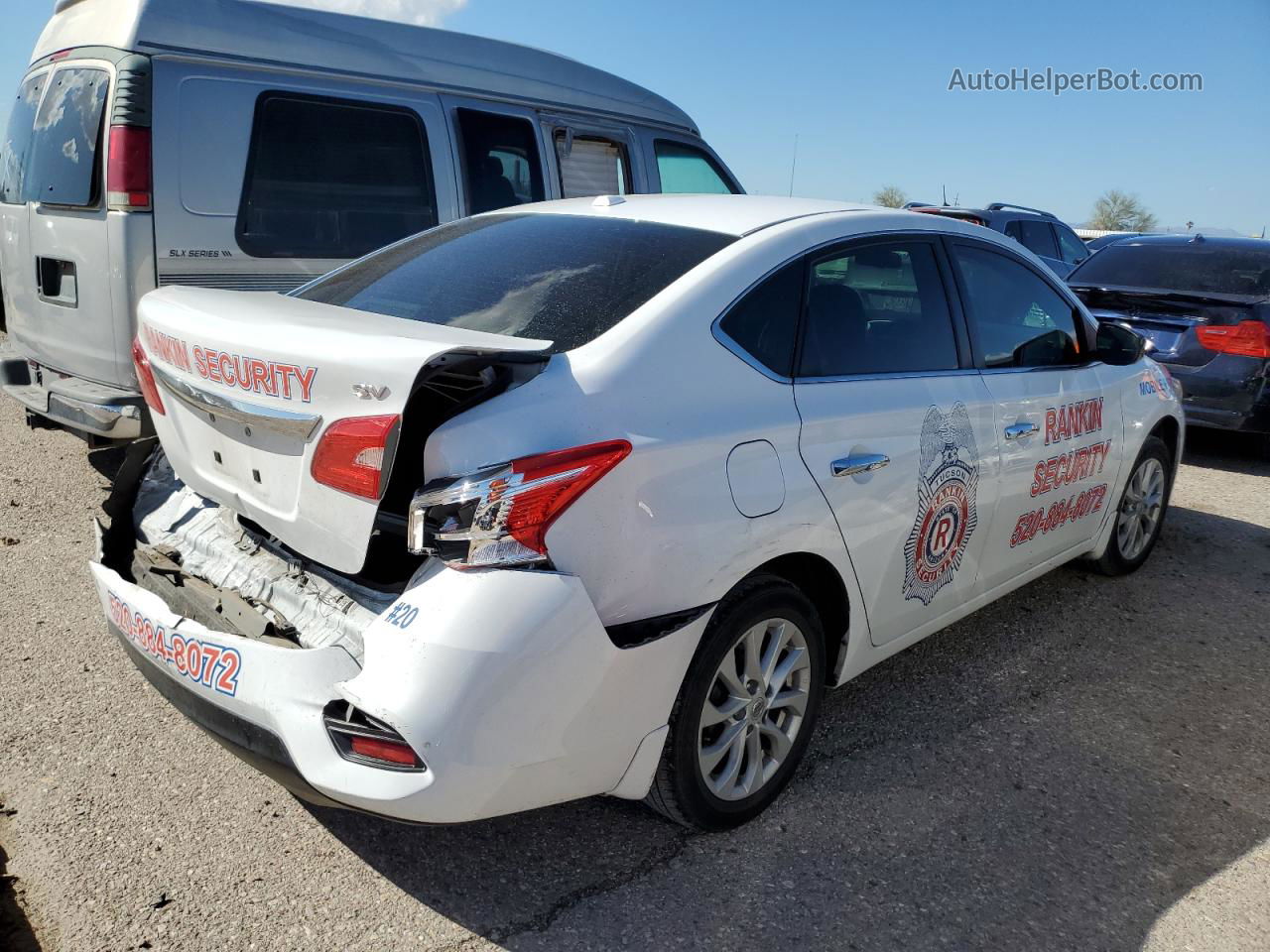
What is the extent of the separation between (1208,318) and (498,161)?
16.1 feet

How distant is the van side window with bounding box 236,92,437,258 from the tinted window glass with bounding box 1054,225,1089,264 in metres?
11.8

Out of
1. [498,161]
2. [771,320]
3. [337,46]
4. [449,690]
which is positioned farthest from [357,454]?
[498,161]

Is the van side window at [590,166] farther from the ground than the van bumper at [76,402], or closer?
farther from the ground

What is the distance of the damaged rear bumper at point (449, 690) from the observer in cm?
211

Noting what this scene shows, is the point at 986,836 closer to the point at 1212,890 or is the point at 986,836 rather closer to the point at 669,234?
the point at 1212,890

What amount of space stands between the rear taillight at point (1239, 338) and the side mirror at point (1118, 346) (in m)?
3.32

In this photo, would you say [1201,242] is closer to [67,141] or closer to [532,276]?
[532,276]

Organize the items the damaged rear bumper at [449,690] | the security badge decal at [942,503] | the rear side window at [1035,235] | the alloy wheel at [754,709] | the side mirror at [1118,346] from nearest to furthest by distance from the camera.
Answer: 1. the damaged rear bumper at [449,690]
2. the alloy wheel at [754,709]
3. the security badge decal at [942,503]
4. the side mirror at [1118,346]
5. the rear side window at [1035,235]

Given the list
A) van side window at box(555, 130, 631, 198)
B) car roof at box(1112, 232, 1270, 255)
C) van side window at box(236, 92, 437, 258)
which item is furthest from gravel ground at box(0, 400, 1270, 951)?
car roof at box(1112, 232, 1270, 255)

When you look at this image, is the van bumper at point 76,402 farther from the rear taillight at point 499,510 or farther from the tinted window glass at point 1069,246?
the tinted window glass at point 1069,246

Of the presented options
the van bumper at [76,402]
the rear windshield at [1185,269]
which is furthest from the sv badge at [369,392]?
the rear windshield at [1185,269]

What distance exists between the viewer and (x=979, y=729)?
3480mm

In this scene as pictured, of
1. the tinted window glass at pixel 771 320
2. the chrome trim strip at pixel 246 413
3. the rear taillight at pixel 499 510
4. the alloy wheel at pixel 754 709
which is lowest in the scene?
the alloy wheel at pixel 754 709

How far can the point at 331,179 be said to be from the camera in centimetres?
547
